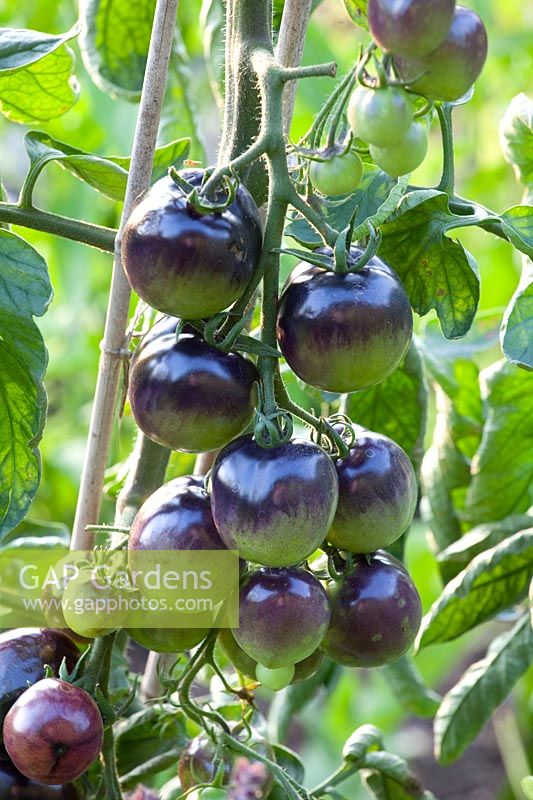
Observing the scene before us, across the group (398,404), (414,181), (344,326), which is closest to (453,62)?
(344,326)

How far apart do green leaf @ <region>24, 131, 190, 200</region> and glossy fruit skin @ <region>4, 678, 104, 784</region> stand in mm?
342

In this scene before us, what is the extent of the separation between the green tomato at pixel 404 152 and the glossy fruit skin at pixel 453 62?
0.07 ft

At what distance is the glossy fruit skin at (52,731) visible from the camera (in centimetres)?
64

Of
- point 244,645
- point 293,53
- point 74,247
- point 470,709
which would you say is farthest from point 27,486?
point 74,247

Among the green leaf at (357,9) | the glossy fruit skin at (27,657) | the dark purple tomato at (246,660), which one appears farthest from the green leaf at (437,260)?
the glossy fruit skin at (27,657)

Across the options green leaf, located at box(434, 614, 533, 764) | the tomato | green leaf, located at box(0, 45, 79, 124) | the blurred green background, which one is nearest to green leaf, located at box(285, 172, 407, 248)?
the tomato

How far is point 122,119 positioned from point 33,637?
1091 millimetres

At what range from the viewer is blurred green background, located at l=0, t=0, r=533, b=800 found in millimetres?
1652

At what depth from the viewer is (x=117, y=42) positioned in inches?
38.4

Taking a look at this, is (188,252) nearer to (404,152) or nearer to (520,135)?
(404,152)

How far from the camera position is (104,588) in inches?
26.6

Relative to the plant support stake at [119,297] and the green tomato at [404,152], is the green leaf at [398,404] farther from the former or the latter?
the green tomato at [404,152]

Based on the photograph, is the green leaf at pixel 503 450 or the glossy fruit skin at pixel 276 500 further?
the green leaf at pixel 503 450

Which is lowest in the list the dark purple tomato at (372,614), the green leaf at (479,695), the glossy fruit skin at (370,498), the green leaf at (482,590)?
the green leaf at (479,695)
